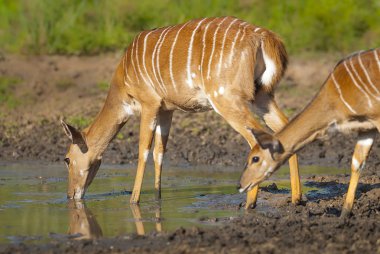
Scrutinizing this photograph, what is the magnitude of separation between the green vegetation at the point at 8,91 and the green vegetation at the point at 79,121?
108cm

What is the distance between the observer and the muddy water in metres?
7.82

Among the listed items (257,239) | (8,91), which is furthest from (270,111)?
(8,91)

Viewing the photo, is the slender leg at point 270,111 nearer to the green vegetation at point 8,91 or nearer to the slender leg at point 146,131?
the slender leg at point 146,131

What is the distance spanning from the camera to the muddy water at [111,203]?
7.82m

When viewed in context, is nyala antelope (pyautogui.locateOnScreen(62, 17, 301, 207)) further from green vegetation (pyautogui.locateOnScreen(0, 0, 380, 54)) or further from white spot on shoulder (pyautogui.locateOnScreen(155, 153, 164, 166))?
green vegetation (pyautogui.locateOnScreen(0, 0, 380, 54))

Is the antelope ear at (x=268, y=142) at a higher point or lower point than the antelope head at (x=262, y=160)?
higher

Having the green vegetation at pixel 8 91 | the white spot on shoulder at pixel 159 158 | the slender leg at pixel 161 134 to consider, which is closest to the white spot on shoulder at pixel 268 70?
the slender leg at pixel 161 134

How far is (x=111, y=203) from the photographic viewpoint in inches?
362

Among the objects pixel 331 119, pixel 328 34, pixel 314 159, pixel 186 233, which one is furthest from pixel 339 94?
pixel 328 34

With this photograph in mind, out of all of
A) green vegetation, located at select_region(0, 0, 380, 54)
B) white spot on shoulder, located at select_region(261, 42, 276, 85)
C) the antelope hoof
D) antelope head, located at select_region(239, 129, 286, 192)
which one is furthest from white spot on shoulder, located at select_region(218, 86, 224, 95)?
green vegetation, located at select_region(0, 0, 380, 54)

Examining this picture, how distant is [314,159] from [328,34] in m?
4.76

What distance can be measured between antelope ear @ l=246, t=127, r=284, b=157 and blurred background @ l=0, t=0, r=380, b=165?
386 centimetres

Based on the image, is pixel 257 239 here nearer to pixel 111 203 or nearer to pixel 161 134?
pixel 111 203

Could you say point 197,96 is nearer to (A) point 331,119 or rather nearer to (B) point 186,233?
(A) point 331,119
